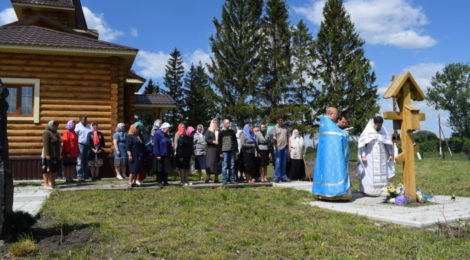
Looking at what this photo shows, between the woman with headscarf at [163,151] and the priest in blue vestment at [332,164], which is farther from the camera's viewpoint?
the woman with headscarf at [163,151]

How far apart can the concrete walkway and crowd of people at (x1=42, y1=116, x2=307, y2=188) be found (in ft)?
11.4

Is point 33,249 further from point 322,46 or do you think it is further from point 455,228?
point 322,46

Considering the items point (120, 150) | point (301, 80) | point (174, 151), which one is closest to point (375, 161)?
point (174, 151)

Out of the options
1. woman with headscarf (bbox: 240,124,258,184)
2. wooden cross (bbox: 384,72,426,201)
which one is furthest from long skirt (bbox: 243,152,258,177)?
wooden cross (bbox: 384,72,426,201)

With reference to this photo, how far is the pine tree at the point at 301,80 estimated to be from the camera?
32.6 m

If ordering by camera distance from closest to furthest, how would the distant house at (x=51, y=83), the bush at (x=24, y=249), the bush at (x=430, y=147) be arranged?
the bush at (x=24, y=249) < the distant house at (x=51, y=83) < the bush at (x=430, y=147)

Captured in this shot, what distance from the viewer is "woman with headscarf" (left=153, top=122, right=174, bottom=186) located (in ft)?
31.6

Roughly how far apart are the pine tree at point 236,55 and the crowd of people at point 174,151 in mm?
21266

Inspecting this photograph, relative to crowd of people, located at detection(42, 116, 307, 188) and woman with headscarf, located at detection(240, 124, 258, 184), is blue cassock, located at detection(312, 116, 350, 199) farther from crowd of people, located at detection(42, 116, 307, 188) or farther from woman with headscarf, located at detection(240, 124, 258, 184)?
woman with headscarf, located at detection(240, 124, 258, 184)

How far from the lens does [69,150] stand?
1046 centimetres

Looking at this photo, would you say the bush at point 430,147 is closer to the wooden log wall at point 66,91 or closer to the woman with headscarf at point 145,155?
the wooden log wall at point 66,91

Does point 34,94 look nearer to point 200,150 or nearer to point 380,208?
point 200,150

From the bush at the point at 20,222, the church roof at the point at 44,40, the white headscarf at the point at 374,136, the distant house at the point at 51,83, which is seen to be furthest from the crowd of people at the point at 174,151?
the bush at the point at 20,222

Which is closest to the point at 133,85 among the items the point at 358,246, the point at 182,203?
the point at 182,203
